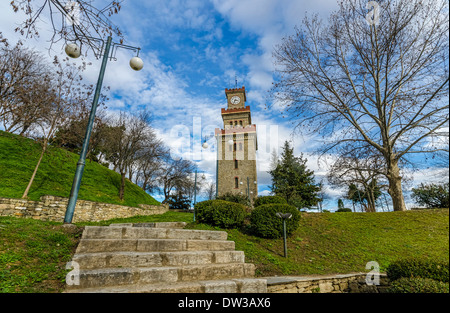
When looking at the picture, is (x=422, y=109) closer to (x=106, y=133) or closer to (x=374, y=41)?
(x=374, y=41)

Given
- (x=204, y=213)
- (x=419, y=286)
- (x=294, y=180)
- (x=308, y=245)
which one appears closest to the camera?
(x=419, y=286)

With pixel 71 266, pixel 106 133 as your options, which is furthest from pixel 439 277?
pixel 106 133

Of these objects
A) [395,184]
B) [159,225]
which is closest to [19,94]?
[159,225]

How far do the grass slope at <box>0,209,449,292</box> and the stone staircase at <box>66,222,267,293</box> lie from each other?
331 mm

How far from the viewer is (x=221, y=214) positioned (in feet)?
24.3

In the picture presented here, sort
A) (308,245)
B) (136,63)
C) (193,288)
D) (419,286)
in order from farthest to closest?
1. (308,245)
2. (136,63)
3. (419,286)
4. (193,288)

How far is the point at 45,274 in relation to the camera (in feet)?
8.75

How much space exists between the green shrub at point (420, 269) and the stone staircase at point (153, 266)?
9.23 feet

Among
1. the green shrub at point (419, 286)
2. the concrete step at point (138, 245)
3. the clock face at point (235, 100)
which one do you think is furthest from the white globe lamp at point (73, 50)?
the clock face at point (235, 100)

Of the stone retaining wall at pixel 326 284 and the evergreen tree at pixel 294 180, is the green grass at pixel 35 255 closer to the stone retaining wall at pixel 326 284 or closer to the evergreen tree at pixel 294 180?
the stone retaining wall at pixel 326 284

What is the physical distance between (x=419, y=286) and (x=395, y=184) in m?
8.20

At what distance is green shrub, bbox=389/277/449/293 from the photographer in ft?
9.78

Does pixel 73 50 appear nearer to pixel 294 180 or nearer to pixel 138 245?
pixel 138 245

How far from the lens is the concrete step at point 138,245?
11.3ft
